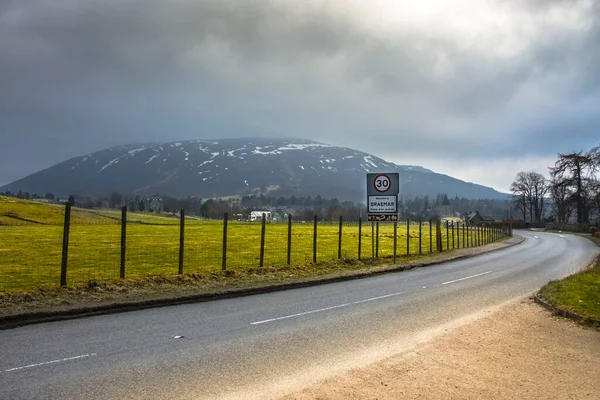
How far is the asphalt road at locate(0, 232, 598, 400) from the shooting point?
6188mm

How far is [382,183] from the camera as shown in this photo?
24.2 metres

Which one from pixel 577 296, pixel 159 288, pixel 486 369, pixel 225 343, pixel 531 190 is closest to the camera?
pixel 486 369

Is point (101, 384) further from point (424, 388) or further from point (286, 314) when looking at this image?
point (286, 314)

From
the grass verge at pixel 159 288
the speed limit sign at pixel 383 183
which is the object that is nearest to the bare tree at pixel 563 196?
the speed limit sign at pixel 383 183

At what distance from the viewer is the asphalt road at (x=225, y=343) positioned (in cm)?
619

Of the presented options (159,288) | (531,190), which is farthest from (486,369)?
(531,190)

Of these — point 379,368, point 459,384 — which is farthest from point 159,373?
point 459,384

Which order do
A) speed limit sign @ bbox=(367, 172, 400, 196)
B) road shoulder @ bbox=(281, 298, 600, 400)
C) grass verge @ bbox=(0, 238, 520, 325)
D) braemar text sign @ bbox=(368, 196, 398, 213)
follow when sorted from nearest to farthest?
road shoulder @ bbox=(281, 298, 600, 400)
grass verge @ bbox=(0, 238, 520, 325)
braemar text sign @ bbox=(368, 196, 398, 213)
speed limit sign @ bbox=(367, 172, 400, 196)

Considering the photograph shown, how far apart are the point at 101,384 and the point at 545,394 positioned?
562cm

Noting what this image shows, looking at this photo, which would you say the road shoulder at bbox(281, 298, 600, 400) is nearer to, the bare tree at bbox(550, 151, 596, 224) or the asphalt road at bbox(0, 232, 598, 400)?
the asphalt road at bbox(0, 232, 598, 400)

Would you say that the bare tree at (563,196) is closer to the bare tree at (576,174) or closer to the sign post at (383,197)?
the bare tree at (576,174)

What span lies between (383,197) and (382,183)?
2.27 ft

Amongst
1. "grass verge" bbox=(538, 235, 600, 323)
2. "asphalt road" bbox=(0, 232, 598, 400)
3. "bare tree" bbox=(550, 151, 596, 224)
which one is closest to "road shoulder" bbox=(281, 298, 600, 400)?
"asphalt road" bbox=(0, 232, 598, 400)

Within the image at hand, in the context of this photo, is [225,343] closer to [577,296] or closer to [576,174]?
[577,296]
